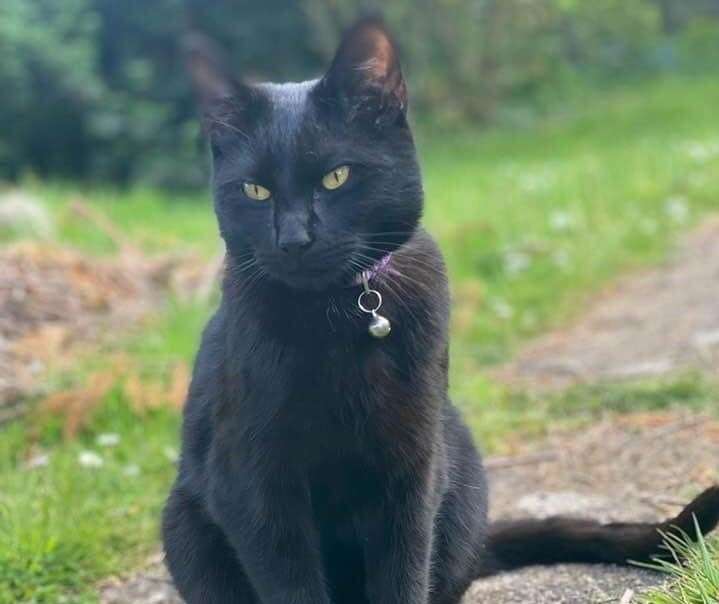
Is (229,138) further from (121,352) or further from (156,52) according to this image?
(156,52)

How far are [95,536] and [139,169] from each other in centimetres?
874

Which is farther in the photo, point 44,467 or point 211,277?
point 211,277

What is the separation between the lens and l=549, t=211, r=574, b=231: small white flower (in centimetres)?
705

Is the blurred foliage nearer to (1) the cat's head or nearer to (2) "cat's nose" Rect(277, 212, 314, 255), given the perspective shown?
(1) the cat's head

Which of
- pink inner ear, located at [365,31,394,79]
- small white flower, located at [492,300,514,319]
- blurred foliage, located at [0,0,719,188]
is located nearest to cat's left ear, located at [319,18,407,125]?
pink inner ear, located at [365,31,394,79]

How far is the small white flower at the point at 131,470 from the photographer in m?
3.81

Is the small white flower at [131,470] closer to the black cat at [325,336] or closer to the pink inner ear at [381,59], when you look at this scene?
the black cat at [325,336]

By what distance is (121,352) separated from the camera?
16.3 feet

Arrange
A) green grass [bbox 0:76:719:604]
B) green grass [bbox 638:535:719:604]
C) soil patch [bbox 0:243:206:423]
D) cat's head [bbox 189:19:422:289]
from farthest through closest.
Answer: soil patch [bbox 0:243:206:423] → green grass [bbox 0:76:719:604] → cat's head [bbox 189:19:422:289] → green grass [bbox 638:535:719:604]

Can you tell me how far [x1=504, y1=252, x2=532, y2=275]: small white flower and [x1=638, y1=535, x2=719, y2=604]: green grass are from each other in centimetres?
400

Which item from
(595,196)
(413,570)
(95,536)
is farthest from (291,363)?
(595,196)

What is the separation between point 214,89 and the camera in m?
2.32

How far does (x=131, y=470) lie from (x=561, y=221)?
4.02 m

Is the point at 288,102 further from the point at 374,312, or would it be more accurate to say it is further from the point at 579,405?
the point at 579,405
